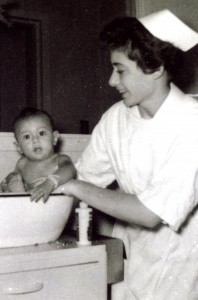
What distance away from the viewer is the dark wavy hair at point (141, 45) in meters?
0.98

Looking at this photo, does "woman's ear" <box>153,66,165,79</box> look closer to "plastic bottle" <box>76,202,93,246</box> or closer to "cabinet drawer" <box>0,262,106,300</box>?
"plastic bottle" <box>76,202,93,246</box>

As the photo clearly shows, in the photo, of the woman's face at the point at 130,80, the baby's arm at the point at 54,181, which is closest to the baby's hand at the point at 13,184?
the baby's arm at the point at 54,181

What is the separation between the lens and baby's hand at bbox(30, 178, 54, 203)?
88cm

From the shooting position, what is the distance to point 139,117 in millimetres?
1066

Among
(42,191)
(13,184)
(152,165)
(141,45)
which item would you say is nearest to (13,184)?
(13,184)

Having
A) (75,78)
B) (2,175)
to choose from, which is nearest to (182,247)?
(2,175)

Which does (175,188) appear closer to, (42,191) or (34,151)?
(42,191)

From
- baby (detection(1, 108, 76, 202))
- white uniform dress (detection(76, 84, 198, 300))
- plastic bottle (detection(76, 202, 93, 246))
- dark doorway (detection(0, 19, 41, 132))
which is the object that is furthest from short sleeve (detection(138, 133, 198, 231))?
dark doorway (detection(0, 19, 41, 132))

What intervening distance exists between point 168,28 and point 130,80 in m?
0.15

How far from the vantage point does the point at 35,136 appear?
1111 millimetres

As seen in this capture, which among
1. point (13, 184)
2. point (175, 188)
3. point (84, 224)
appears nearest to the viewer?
point (175, 188)

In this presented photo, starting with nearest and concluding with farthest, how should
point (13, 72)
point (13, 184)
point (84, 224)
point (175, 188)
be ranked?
point (175, 188) < point (84, 224) < point (13, 184) < point (13, 72)

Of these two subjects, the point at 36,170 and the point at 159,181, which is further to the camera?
the point at 36,170

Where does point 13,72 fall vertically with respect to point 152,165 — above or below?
below
